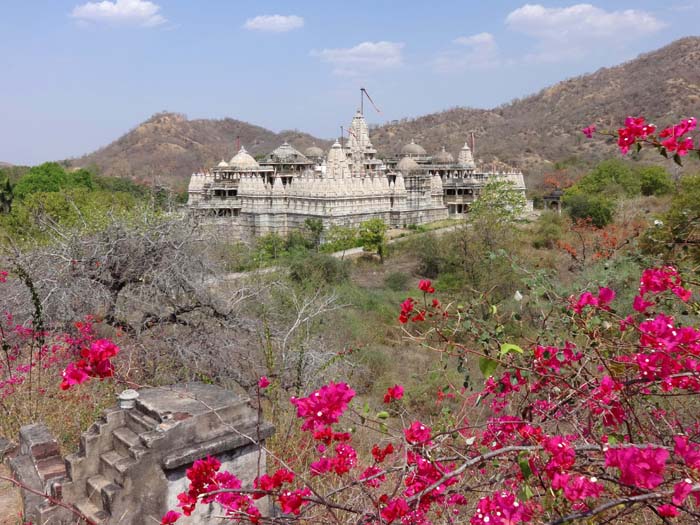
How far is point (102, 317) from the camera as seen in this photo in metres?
7.90

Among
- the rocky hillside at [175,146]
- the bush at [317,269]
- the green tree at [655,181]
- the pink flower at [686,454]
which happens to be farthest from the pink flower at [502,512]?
the rocky hillside at [175,146]

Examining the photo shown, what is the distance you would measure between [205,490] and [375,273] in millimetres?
21690

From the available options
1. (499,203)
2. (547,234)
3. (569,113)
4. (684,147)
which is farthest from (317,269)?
(569,113)

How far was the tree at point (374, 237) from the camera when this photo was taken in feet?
86.3

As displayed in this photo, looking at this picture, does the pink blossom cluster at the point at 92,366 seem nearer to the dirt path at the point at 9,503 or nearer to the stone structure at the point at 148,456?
the stone structure at the point at 148,456

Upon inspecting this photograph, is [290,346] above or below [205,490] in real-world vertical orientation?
below

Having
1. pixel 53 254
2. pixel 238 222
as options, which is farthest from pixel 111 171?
pixel 53 254

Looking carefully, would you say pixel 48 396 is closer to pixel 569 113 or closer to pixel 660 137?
pixel 660 137

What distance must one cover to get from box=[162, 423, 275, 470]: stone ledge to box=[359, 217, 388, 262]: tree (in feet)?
74.5

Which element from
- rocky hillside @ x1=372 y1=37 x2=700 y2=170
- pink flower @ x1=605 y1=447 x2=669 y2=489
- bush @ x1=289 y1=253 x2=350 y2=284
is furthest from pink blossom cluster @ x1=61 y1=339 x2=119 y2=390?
rocky hillside @ x1=372 y1=37 x2=700 y2=170

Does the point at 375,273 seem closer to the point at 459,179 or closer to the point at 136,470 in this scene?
the point at 459,179

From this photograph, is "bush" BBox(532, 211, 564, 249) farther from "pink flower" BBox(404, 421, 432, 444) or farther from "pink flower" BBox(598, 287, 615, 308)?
"pink flower" BBox(404, 421, 432, 444)

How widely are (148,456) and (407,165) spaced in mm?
36758

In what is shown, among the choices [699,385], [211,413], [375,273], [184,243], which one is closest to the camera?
[699,385]
